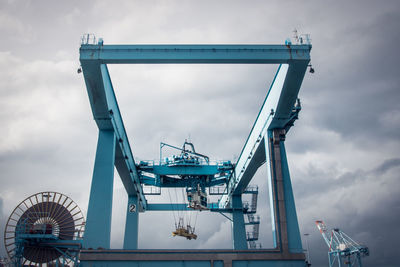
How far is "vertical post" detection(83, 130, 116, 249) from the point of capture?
22.1m

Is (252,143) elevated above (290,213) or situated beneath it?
elevated above

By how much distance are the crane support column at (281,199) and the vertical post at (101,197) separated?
10943 millimetres

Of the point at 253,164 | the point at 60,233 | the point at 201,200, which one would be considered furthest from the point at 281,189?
the point at 60,233

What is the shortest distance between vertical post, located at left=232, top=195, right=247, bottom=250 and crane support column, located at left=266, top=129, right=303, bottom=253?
614 inches

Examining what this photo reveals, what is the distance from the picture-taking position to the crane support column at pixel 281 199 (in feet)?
71.4

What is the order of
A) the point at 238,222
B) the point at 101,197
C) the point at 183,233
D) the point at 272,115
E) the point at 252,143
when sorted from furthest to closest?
the point at 238,222
the point at 183,233
the point at 252,143
the point at 272,115
the point at 101,197

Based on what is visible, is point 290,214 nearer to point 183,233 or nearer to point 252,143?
point 252,143

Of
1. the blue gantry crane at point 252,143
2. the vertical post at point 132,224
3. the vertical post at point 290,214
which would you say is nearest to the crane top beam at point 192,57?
the blue gantry crane at point 252,143

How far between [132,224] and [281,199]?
1991 cm

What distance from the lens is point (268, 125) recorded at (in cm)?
2497

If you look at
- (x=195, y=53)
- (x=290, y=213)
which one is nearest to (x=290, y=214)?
(x=290, y=213)

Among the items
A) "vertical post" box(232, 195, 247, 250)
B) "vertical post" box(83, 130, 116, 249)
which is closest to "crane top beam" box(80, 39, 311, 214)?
"vertical post" box(83, 130, 116, 249)

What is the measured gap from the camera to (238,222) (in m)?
38.6

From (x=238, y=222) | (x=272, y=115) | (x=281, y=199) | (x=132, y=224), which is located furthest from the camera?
(x=238, y=222)
